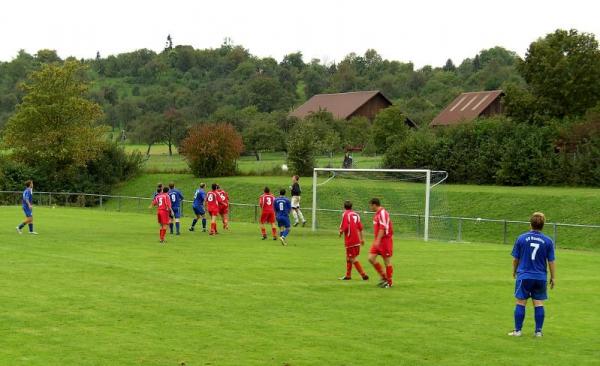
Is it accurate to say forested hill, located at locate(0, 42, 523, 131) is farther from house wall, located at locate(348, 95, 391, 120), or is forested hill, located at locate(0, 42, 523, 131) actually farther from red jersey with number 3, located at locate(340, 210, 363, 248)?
red jersey with number 3, located at locate(340, 210, 363, 248)

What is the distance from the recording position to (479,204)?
43.0m

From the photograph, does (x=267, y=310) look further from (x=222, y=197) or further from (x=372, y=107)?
(x=372, y=107)

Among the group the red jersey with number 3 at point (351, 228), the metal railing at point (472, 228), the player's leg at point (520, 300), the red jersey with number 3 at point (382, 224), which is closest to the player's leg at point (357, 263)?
the red jersey with number 3 at point (351, 228)

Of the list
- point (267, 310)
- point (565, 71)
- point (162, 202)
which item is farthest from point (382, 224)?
point (565, 71)

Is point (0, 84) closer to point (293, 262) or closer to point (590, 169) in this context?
point (590, 169)

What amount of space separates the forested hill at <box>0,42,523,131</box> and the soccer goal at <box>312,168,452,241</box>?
49206 mm

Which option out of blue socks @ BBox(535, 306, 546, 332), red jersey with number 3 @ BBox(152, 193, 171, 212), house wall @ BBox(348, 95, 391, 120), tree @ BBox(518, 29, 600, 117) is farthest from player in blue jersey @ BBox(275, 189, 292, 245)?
house wall @ BBox(348, 95, 391, 120)

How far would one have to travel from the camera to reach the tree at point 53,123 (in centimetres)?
5919

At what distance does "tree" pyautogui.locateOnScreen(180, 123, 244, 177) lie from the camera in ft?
196

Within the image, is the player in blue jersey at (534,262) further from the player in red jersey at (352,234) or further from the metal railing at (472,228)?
the metal railing at (472,228)

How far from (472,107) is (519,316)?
263ft

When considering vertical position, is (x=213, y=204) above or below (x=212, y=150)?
below

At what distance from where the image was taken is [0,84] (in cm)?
14388

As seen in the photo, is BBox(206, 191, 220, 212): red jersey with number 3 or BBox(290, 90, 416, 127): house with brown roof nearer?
BBox(206, 191, 220, 212): red jersey with number 3
